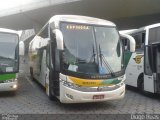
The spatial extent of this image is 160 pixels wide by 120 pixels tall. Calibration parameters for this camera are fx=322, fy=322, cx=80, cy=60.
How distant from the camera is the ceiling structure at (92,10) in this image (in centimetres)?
2642

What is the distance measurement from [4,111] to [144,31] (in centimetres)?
707

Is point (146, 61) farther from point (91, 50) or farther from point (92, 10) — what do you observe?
point (92, 10)

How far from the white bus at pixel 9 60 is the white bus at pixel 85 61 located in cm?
241

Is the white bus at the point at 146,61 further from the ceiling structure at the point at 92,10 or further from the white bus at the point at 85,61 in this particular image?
the ceiling structure at the point at 92,10

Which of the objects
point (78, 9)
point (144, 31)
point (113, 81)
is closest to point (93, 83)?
point (113, 81)

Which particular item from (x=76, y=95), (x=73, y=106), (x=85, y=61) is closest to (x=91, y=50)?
(x=85, y=61)

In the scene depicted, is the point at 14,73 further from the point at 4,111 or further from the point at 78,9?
the point at 78,9

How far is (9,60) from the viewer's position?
42.1ft

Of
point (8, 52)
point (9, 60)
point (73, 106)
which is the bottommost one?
point (73, 106)

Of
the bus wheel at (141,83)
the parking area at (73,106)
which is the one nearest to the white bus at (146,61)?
the bus wheel at (141,83)

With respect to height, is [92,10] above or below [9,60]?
above

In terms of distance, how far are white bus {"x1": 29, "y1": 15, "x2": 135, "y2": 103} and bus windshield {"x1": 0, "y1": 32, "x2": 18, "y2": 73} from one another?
251cm

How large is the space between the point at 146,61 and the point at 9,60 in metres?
5.51

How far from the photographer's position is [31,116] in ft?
29.9
